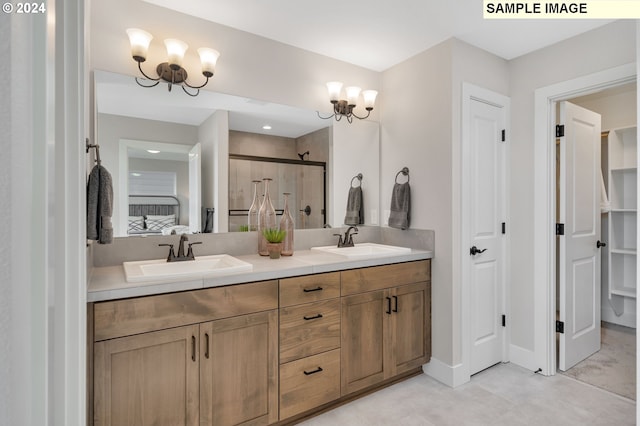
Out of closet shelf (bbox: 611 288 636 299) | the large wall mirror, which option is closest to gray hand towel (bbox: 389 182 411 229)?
the large wall mirror

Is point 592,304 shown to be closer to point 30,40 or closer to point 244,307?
point 244,307

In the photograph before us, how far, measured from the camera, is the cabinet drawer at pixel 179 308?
145 centimetres

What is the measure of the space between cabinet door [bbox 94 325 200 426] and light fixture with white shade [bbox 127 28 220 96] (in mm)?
1477

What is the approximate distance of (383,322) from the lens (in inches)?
90.8

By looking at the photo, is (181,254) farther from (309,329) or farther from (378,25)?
(378,25)

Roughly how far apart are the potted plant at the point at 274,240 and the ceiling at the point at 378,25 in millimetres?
1406

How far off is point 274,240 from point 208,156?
725mm

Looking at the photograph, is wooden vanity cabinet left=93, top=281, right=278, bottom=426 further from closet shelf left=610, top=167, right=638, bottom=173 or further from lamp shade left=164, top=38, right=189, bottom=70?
closet shelf left=610, top=167, right=638, bottom=173

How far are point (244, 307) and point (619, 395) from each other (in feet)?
8.45

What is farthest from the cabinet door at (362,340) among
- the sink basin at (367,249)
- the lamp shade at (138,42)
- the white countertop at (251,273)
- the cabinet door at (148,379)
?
the lamp shade at (138,42)

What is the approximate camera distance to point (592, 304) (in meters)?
2.85

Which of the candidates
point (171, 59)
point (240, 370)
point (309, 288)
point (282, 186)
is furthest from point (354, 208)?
point (171, 59)

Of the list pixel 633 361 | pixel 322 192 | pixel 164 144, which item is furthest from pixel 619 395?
pixel 164 144

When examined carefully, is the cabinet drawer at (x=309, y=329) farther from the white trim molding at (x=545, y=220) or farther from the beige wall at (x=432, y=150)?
the white trim molding at (x=545, y=220)
